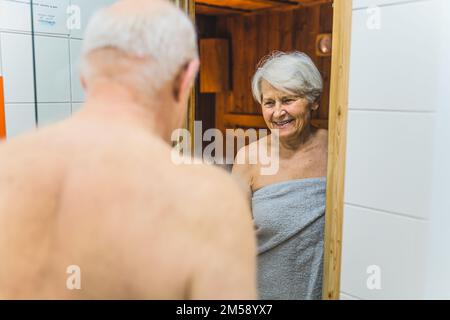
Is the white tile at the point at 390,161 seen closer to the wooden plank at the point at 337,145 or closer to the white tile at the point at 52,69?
the wooden plank at the point at 337,145

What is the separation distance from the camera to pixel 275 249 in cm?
182

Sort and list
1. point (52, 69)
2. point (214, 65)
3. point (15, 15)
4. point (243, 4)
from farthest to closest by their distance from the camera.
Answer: point (214, 65), point (243, 4), point (52, 69), point (15, 15)

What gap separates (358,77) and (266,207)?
2.08 ft

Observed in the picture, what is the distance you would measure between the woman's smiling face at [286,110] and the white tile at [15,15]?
903 mm

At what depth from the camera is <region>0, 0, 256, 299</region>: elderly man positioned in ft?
2.36

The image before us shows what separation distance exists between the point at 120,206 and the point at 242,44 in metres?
4.79

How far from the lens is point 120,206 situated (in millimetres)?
722

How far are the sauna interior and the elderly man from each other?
3.70m

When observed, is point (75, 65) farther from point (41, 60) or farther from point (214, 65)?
point (214, 65)

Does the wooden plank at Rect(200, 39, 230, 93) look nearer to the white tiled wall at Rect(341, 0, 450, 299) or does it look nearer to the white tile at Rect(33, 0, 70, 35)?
the white tile at Rect(33, 0, 70, 35)

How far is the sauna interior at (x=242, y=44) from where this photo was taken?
14.9ft

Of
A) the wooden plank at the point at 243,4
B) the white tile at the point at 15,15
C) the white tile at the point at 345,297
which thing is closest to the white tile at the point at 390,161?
the white tile at the point at 345,297

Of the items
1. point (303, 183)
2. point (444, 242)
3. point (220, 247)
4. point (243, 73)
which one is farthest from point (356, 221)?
point (243, 73)

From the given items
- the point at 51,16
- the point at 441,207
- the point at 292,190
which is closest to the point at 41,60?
the point at 51,16
